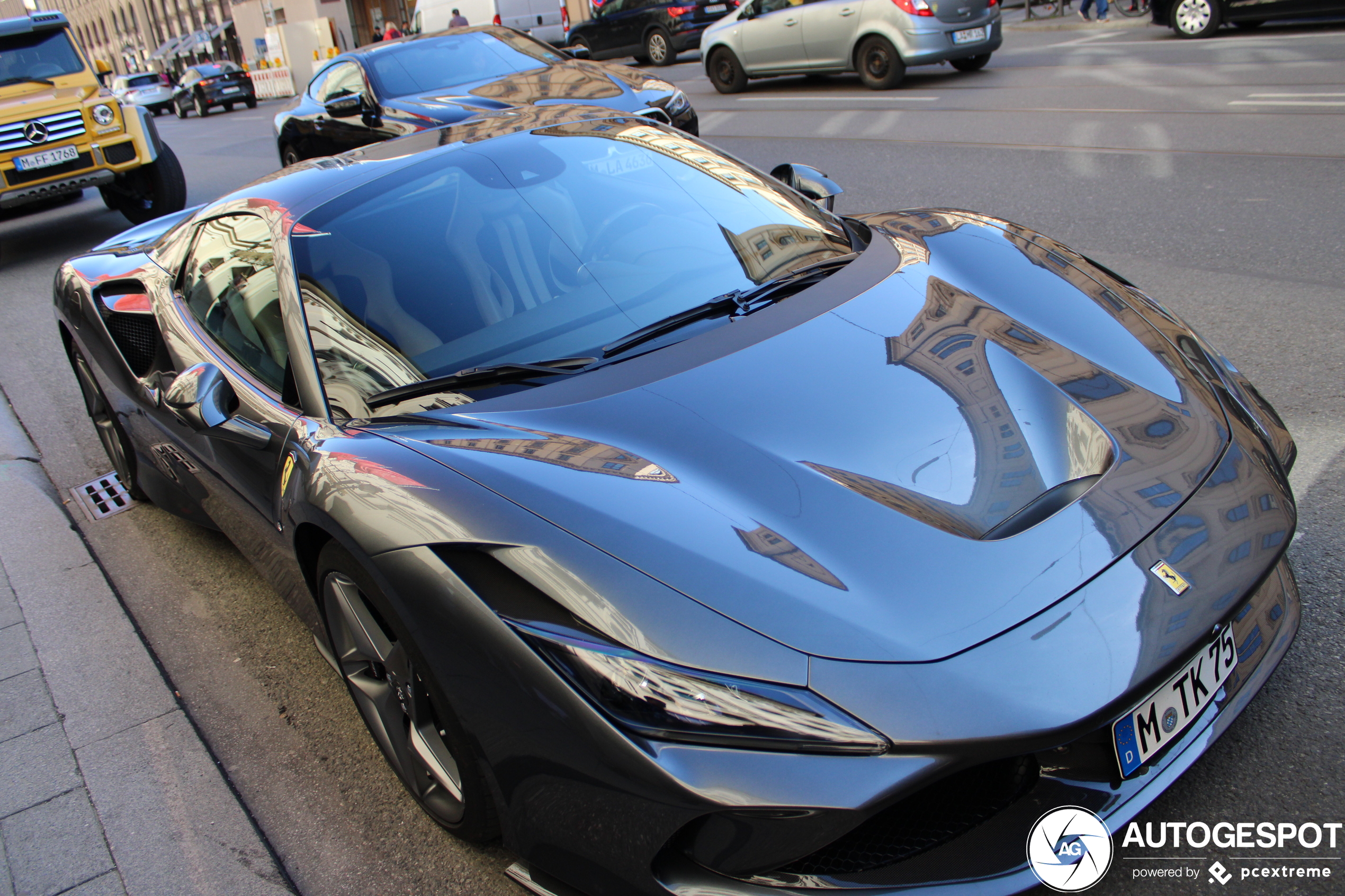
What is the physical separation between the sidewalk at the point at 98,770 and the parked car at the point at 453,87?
5.27 meters

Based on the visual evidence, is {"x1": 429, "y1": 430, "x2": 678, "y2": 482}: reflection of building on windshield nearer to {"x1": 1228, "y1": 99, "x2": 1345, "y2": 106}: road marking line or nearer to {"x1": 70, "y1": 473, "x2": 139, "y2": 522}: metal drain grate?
{"x1": 70, "y1": 473, "x2": 139, "y2": 522}: metal drain grate

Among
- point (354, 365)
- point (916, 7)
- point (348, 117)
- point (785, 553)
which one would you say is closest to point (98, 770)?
point (354, 365)

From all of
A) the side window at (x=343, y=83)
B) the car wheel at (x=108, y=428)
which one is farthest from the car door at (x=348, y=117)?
the car wheel at (x=108, y=428)

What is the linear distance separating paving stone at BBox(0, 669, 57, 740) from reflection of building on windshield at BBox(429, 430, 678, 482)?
1619 mm

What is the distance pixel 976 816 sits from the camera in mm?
1551

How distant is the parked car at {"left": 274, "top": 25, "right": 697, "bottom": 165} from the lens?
25.3ft

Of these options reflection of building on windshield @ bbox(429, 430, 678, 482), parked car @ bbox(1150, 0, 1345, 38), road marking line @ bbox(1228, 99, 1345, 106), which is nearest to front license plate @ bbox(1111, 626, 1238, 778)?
reflection of building on windshield @ bbox(429, 430, 678, 482)

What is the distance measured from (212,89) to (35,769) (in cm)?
3226

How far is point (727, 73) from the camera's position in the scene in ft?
45.3

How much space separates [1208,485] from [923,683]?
0.79m

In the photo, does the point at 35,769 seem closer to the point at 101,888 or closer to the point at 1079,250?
the point at 101,888

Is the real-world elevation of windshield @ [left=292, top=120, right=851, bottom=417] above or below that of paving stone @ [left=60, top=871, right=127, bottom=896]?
above

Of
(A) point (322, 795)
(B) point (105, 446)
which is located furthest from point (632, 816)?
(B) point (105, 446)

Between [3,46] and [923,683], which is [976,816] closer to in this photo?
[923,683]
